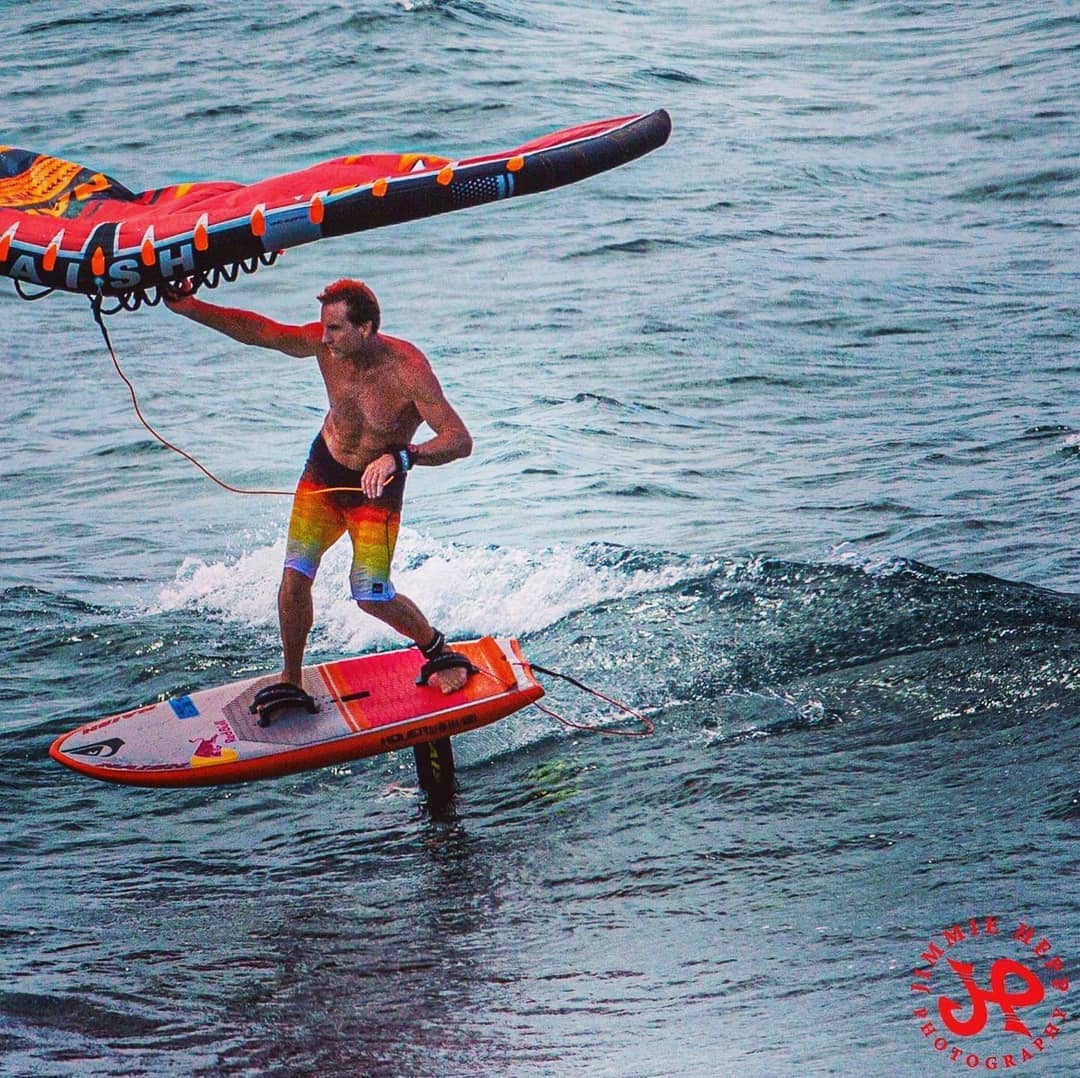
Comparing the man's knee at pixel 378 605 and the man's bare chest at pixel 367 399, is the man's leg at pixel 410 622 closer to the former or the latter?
the man's knee at pixel 378 605

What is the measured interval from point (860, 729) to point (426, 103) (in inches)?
570

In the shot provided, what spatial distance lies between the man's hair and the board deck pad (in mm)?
1487

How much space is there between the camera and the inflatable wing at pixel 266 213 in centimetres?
548

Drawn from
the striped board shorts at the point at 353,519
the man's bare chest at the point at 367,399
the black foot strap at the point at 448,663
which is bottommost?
the black foot strap at the point at 448,663

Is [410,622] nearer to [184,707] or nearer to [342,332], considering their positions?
[184,707]

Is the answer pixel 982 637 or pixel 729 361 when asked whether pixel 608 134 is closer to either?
pixel 982 637

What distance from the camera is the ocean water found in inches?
193

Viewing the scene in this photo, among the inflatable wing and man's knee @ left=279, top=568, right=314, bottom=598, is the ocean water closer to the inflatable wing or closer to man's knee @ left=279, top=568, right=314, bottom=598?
man's knee @ left=279, top=568, right=314, bottom=598

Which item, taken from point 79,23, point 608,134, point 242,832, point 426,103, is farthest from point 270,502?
point 79,23
